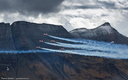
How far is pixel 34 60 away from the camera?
7741 inches

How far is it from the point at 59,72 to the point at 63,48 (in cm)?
1364

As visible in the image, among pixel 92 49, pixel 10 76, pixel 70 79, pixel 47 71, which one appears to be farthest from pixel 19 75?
pixel 92 49

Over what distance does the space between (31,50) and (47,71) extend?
51.3 ft

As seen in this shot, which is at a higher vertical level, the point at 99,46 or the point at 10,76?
the point at 99,46

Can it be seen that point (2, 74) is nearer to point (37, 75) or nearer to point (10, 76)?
point (10, 76)

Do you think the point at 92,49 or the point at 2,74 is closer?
the point at 2,74

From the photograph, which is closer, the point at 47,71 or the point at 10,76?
the point at 10,76

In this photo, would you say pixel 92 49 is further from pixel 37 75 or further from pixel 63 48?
pixel 37 75

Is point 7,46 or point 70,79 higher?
point 7,46

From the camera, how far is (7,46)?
192000 millimetres

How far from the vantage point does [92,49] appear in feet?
634

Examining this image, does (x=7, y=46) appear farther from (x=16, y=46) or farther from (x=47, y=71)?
(x=47, y=71)

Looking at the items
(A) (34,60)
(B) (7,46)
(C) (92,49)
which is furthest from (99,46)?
(B) (7,46)

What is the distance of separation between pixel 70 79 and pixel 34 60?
22.6 metres
